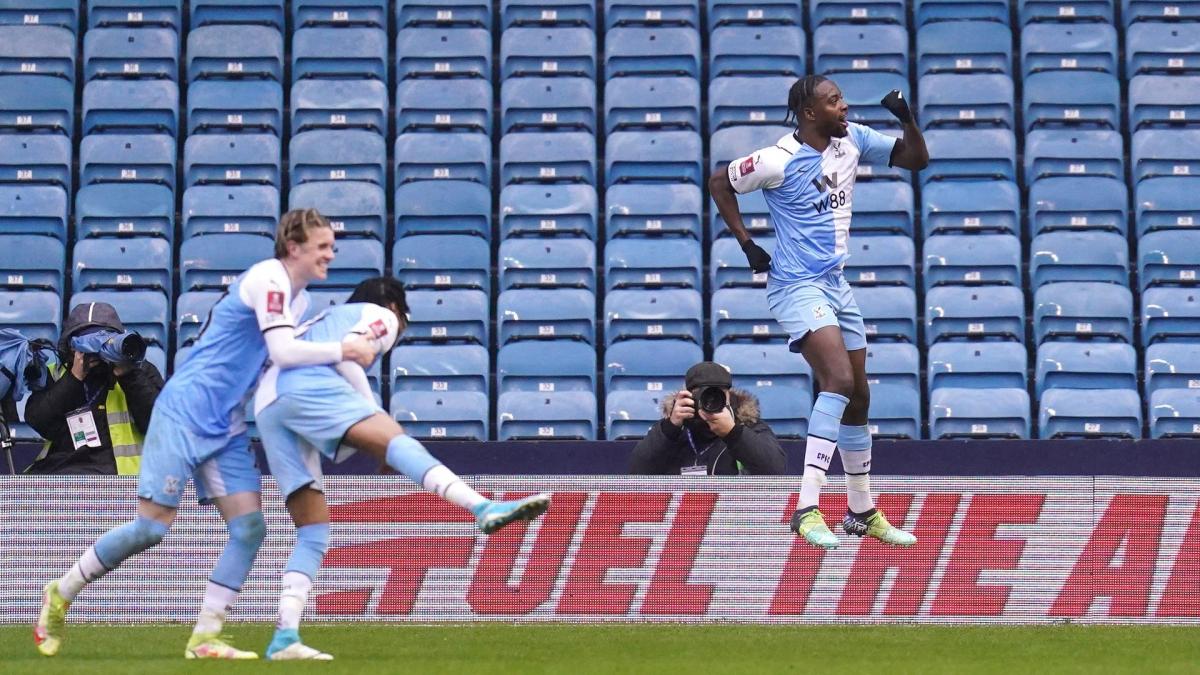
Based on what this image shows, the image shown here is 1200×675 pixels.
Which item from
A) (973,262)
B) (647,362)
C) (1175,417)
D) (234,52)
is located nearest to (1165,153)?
(973,262)

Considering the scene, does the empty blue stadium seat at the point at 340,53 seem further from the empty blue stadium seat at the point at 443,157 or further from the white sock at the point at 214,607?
the white sock at the point at 214,607

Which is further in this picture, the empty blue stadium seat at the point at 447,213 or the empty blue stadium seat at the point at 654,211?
the empty blue stadium seat at the point at 447,213

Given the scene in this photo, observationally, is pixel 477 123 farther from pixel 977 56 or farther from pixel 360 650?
pixel 360 650

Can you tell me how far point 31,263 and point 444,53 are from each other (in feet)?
13.9

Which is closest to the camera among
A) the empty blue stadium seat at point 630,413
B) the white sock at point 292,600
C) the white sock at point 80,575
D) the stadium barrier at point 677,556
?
the white sock at point 292,600

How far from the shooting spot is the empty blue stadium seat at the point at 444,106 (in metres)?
16.5

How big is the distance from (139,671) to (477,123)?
9.48m

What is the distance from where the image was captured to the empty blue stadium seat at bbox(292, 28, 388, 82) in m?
17.0

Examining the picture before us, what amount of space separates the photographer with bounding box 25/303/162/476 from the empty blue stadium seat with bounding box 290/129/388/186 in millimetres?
4960

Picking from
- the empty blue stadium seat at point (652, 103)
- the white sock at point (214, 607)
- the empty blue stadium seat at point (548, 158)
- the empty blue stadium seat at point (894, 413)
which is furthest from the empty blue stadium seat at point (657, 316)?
the white sock at point (214, 607)

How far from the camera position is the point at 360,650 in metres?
8.65

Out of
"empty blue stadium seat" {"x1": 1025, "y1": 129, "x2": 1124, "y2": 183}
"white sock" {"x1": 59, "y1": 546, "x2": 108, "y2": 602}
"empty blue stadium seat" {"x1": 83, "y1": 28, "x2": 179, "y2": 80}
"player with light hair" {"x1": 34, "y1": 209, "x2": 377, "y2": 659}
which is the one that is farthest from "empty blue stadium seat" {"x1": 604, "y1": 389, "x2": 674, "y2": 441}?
"empty blue stadium seat" {"x1": 83, "y1": 28, "x2": 179, "y2": 80}

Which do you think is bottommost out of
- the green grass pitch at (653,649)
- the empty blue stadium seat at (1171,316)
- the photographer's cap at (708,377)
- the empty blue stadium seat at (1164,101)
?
the green grass pitch at (653,649)

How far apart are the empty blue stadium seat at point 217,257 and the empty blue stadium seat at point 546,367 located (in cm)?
235
